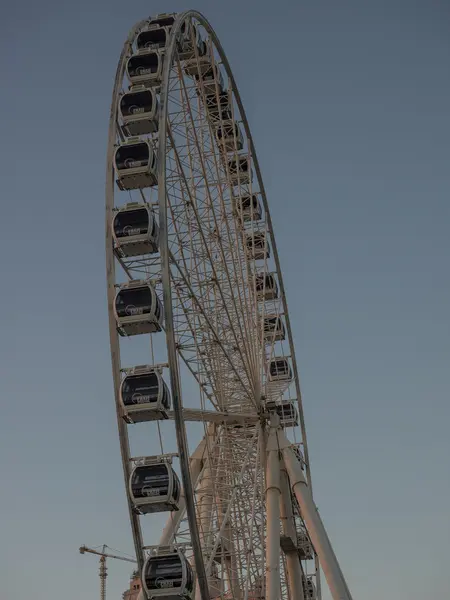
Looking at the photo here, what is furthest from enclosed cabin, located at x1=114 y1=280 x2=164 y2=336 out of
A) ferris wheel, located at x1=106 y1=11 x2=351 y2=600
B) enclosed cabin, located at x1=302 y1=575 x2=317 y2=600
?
enclosed cabin, located at x1=302 y1=575 x2=317 y2=600

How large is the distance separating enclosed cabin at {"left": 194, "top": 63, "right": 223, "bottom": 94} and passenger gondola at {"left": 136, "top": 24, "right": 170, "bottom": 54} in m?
4.83

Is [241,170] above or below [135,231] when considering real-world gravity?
above

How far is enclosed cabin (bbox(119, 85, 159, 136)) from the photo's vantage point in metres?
25.2

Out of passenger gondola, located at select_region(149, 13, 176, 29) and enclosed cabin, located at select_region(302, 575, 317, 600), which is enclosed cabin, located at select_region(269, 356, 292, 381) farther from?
passenger gondola, located at select_region(149, 13, 176, 29)

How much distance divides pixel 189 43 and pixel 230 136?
483 cm

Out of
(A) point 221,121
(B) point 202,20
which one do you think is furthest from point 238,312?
(B) point 202,20

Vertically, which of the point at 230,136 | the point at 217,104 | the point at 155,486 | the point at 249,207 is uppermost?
the point at 217,104

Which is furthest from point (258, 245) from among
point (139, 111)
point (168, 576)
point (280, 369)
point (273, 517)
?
point (168, 576)

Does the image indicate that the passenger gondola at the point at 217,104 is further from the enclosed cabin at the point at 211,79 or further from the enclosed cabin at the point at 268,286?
the enclosed cabin at the point at 268,286

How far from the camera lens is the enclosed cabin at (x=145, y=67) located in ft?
85.9

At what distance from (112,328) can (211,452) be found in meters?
8.43

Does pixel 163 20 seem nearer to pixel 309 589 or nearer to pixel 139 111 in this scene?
pixel 139 111

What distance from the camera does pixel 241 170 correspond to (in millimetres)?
35156

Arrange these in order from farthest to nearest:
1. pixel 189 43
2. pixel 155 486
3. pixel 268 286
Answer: pixel 268 286 < pixel 189 43 < pixel 155 486
